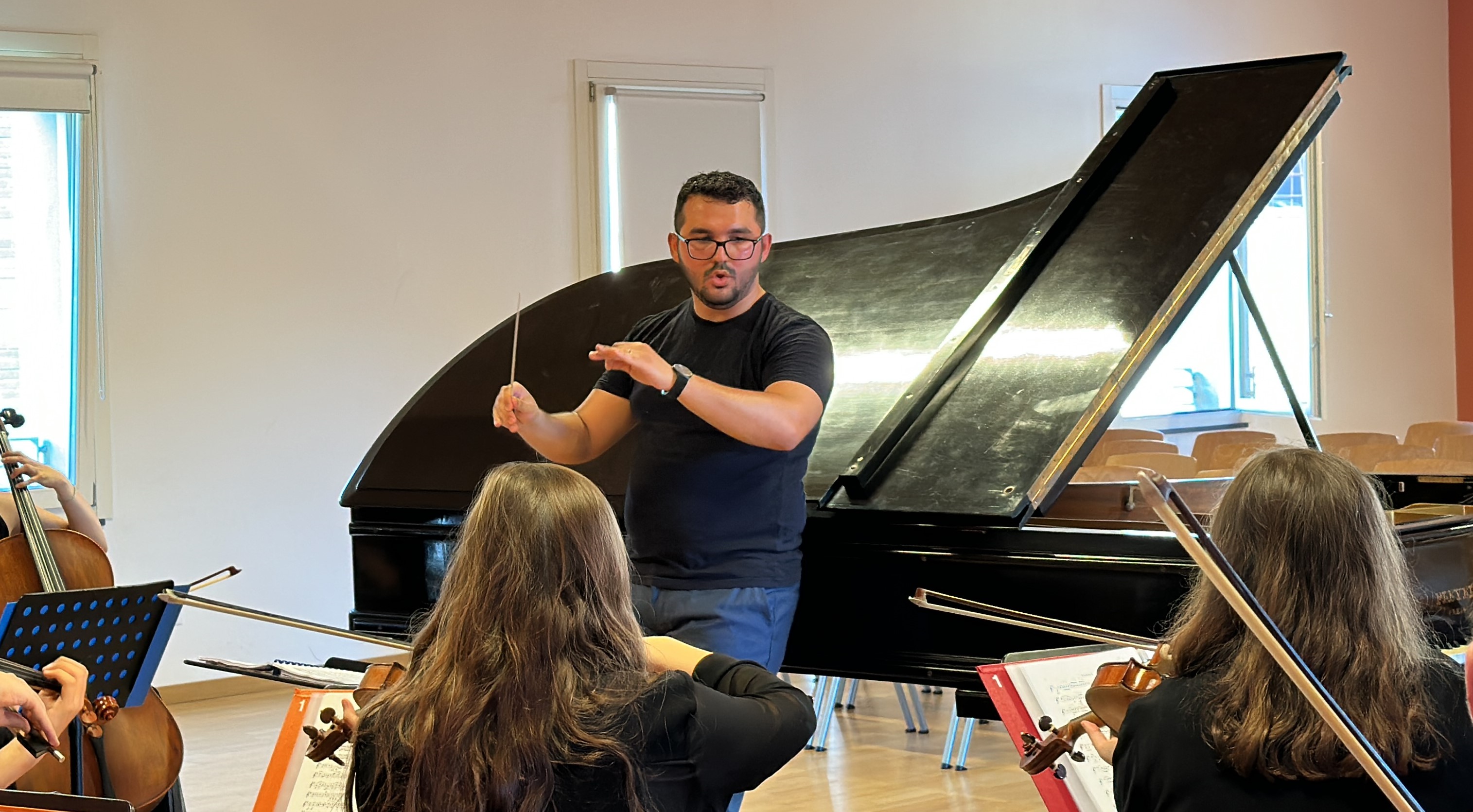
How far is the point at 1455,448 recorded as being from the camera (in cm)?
627

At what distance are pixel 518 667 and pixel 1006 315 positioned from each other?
5.65 feet

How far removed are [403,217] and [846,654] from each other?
3919 millimetres

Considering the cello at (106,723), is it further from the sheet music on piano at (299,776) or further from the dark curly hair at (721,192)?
the dark curly hair at (721,192)

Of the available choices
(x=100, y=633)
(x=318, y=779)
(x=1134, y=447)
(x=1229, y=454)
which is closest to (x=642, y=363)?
(x=318, y=779)

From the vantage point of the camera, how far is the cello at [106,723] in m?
2.81

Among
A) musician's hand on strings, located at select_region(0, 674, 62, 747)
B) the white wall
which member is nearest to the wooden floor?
the white wall

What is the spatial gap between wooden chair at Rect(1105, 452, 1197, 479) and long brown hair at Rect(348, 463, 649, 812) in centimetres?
388

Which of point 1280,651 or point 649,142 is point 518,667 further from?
point 649,142

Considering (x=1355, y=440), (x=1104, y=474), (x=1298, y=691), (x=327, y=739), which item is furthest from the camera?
(x=1355, y=440)

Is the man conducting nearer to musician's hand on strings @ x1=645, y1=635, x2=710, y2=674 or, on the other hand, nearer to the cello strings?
musician's hand on strings @ x1=645, y1=635, x2=710, y2=674

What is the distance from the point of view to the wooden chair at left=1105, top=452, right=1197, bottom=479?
16.8 ft

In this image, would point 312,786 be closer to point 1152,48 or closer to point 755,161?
point 755,161

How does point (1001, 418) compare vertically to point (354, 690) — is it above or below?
above

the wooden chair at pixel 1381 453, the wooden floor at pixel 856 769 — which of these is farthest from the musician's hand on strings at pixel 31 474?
the wooden chair at pixel 1381 453
